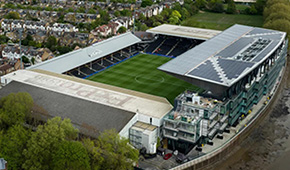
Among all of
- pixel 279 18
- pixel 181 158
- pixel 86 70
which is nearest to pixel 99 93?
pixel 181 158

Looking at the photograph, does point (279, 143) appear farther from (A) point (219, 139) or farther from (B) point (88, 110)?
(B) point (88, 110)

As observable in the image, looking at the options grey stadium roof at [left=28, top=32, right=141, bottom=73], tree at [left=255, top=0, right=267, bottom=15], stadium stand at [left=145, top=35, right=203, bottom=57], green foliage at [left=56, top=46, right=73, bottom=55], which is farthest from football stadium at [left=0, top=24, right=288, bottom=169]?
tree at [left=255, top=0, right=267, bottom=15]

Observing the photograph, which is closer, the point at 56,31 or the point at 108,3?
the point at 56,31

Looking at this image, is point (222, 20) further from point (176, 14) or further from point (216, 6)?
point (176, 14)

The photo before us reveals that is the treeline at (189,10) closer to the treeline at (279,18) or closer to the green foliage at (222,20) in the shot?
the green foliage at (222,20)

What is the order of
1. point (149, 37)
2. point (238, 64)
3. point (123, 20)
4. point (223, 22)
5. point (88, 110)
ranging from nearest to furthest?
point (88, 110)
point (238, 64)
point (149, 37)
point (123, 20)
point (223, 22)

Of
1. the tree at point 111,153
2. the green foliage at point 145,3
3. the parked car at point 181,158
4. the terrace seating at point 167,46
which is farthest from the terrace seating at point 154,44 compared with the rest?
the tree at point 111,153

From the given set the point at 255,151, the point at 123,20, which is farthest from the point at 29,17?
the point at 255,151
